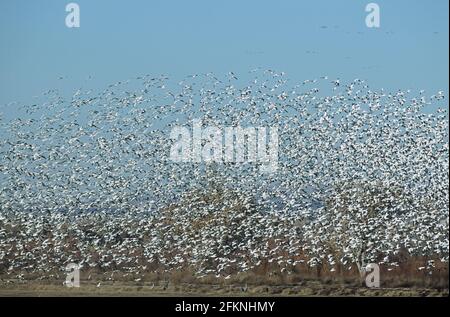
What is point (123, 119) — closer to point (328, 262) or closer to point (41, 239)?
point (41, 239)

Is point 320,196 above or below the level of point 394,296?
above

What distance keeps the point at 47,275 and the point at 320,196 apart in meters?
3.47

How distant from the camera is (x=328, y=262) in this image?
32.9 ft

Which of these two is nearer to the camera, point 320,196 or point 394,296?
point 394,296

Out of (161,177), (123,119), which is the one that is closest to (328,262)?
(161,177)

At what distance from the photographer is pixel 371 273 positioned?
9.75m

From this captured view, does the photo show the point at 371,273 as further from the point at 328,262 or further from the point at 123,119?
the point at 123,119
